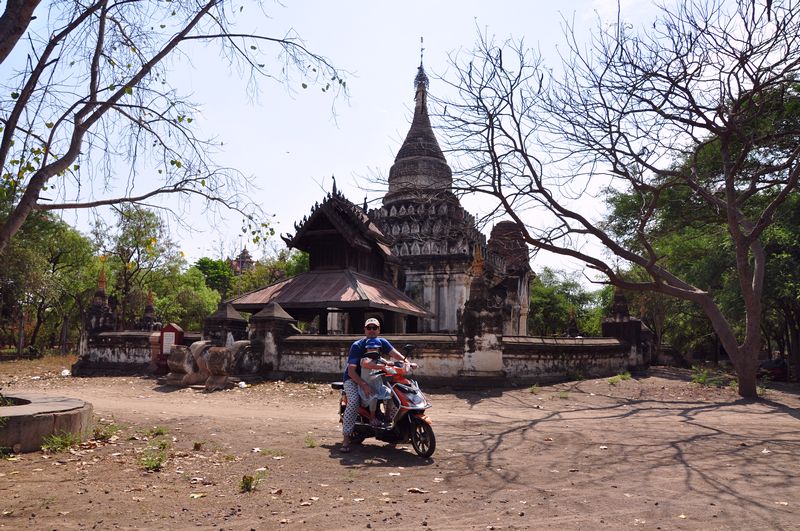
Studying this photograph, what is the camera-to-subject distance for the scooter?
6975 mm

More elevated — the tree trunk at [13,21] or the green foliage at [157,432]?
the tree trunk at [13,21]

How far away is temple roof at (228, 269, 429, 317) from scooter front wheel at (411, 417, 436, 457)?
11150 millimetres

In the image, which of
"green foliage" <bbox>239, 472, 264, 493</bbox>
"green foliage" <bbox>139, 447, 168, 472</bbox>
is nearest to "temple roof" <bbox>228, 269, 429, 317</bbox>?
"green foliage" <bbox>139, 447, 168, 472</bbox>

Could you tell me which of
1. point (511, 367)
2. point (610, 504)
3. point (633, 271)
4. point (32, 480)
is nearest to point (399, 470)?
point (610, 504)

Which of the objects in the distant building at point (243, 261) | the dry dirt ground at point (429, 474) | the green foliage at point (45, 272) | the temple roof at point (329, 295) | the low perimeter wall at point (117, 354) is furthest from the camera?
the distant building at point (243, 261)

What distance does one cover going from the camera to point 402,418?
7.23 m

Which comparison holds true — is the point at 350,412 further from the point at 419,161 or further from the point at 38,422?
the point at 419,161

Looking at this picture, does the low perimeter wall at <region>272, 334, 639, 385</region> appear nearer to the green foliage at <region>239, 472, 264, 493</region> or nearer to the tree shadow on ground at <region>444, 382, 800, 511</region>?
Result: the tree shadow on ground at <region>444, 382, 800, 511</region>

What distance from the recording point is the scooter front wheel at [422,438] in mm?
6867

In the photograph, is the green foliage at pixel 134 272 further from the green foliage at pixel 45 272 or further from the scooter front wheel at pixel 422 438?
the scooter front wheel at pixel 422 438

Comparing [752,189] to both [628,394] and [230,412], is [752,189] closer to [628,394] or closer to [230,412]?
[628,394]

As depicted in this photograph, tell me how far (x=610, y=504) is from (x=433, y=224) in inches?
1023

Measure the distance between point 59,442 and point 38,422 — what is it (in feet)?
1.09

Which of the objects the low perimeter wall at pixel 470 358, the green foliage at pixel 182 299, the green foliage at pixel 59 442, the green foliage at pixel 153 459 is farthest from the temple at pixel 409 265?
the green foliage at pixel 182 299
